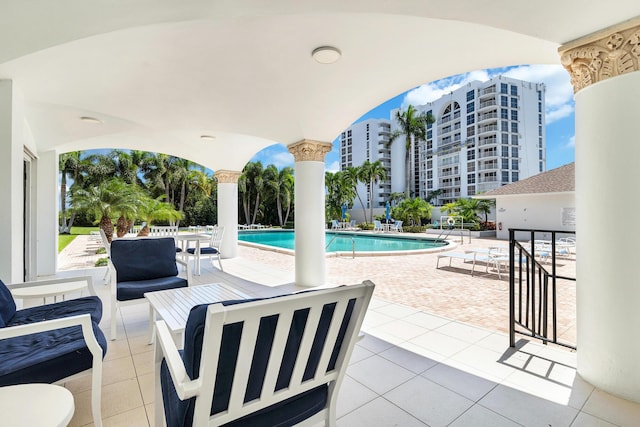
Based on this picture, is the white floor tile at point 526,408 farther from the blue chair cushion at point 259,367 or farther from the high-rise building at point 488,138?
the high-rise building at point 488,138

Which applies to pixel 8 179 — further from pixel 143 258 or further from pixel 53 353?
pixel 53 353

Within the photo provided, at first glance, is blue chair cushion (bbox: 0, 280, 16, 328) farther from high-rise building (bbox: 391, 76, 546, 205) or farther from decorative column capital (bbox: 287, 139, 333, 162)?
high-rise building (bbox: 391, 76, 546, 205)

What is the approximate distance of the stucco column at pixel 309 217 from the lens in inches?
234

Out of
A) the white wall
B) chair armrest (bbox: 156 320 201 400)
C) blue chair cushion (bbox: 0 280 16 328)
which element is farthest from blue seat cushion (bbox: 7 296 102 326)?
the white wall

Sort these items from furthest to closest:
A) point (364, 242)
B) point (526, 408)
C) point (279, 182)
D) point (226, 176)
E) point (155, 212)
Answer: point (279, 182)
point (364, 242)
point (155, 212)
point (226, 176)
point (526, 408)

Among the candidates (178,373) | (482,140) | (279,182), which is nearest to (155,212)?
(178,373)

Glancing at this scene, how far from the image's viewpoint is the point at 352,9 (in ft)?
8.25

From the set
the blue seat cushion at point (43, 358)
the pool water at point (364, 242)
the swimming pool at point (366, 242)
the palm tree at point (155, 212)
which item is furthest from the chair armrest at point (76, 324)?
the palm tree at point (155, 212)

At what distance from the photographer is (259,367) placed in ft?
4.65

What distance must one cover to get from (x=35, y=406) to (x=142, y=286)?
2707 millimetres

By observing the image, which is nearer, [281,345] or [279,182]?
[281,345]

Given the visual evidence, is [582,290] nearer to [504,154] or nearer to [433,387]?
[433,387]

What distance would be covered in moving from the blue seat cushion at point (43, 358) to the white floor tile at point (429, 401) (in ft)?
7.18

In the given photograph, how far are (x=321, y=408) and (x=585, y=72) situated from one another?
125 inches
